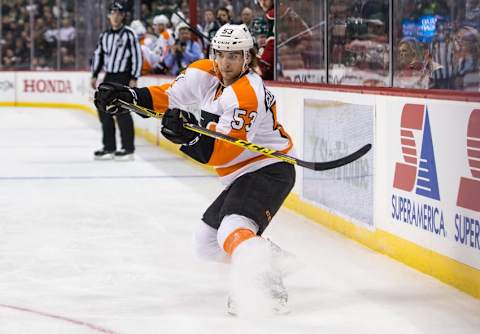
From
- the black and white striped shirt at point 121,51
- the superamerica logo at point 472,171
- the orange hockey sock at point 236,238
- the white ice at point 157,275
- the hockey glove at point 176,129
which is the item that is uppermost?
the black and white striped shirt at point 121,51

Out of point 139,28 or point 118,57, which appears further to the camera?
point 139,28

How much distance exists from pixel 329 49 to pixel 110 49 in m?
3.42

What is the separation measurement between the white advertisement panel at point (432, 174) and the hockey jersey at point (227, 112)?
0.74 meters

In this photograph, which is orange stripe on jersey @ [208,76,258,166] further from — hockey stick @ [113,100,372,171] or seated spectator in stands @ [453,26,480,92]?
seated spectator in stands @ [453,26,480,92]

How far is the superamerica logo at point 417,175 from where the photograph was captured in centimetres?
474

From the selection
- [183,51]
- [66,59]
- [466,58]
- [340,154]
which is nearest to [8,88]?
[66,59]

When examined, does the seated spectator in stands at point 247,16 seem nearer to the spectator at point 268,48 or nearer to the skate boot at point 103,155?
the spectator at point 268,48

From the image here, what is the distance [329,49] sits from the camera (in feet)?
23.6

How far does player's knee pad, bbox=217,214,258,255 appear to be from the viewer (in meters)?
3.89

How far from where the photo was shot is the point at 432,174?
15.6 feet

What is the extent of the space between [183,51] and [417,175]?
7.41 m

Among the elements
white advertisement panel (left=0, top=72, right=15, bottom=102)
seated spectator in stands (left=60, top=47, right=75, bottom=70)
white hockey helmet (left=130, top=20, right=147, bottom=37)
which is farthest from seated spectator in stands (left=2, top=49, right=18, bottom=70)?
white hockey helmet (left=130, top=20, right=147, bottom=37)

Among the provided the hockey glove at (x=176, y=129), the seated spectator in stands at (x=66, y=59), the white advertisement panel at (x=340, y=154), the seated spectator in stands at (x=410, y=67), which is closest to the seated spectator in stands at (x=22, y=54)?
the seated spectator in stands at (x=66, y=59)

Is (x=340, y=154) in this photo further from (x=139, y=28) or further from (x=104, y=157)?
(x=139, y=28)
